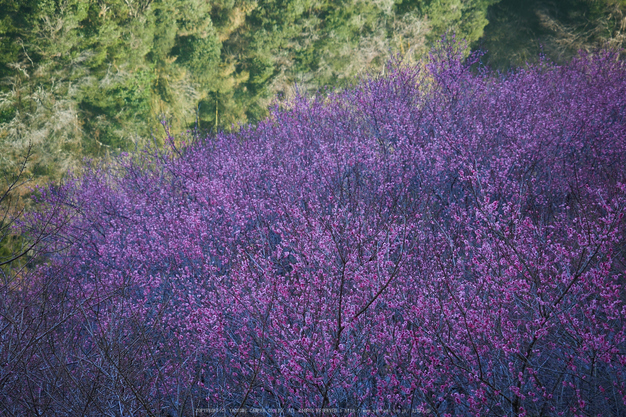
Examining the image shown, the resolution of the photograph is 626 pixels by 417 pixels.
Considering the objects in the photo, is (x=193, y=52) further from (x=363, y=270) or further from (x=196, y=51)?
(x=363, y=270)

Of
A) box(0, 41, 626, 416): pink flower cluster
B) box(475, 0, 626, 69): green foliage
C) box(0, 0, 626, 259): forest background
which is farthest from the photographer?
box(475, 0, 626, 69): green foliage

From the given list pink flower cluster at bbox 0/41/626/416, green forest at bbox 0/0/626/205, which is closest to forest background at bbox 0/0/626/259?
green forest at bbox 0/0/626/205

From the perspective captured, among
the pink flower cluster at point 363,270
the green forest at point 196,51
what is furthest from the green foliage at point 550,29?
the pink flower cluster at point 363,270

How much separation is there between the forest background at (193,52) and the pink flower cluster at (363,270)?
249 cm

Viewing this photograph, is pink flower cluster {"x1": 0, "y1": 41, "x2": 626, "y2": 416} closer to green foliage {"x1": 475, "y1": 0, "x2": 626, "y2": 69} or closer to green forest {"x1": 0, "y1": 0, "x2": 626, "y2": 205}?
green forest {"x1": 0, "y1": 0, "x2": 626, "y2": 205}

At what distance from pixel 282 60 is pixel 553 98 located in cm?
806

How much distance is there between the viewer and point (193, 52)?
41.0ft

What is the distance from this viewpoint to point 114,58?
11.1m

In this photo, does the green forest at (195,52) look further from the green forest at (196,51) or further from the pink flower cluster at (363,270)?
the pink flower cluster at (363,270)

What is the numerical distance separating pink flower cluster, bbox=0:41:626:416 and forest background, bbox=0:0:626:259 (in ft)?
8.17

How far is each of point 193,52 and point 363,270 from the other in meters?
10.9

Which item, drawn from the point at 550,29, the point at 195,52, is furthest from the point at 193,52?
the point at 550,29

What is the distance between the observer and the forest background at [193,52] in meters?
9.84

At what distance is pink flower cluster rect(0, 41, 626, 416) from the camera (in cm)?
284
